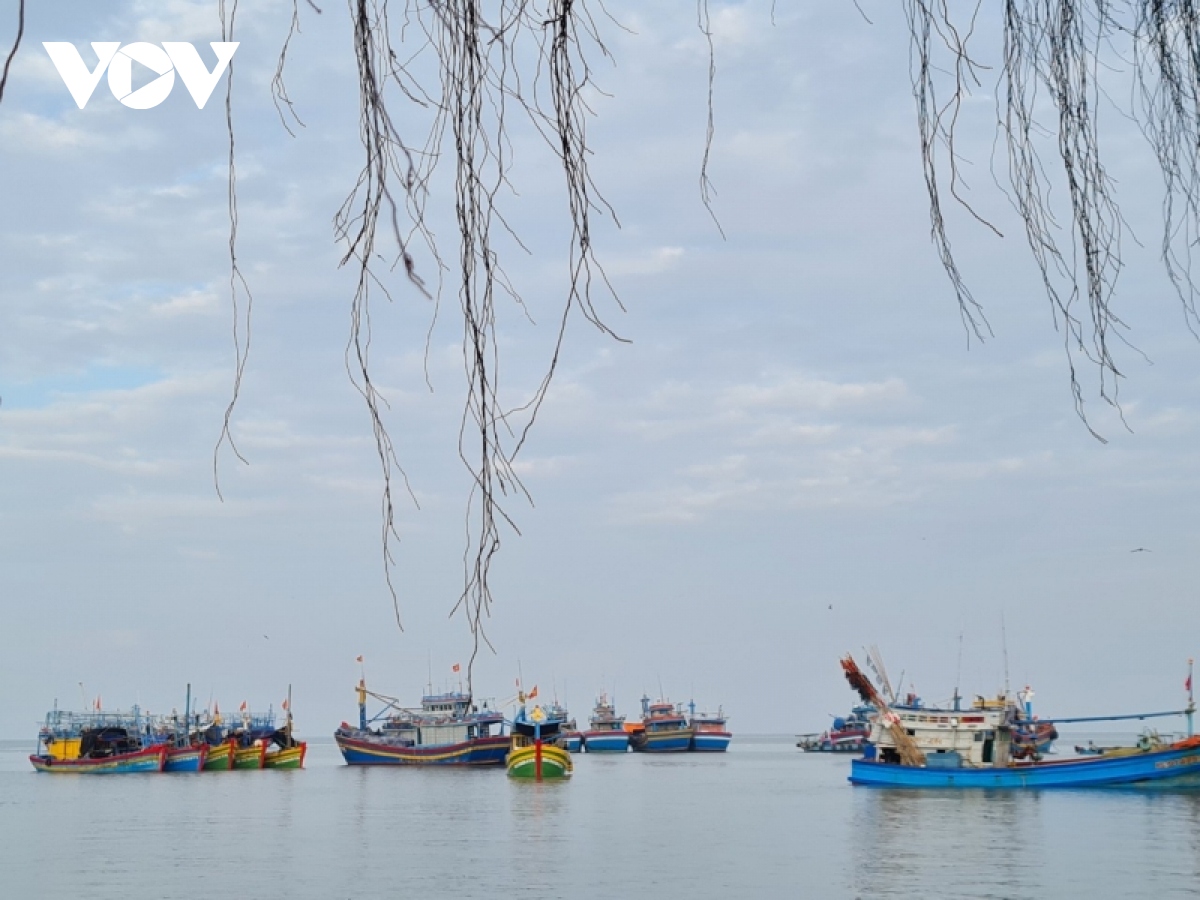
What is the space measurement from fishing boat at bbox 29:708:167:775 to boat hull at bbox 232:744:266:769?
5397 mm

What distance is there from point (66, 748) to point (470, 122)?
102536mm

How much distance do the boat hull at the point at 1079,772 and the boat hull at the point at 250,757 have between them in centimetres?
5278

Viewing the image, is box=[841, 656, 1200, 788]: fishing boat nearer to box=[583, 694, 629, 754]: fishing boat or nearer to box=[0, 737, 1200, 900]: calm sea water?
box=[0, 737, 1200, 900]: calm sea water

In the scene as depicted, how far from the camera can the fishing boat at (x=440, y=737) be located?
9006 centimetres

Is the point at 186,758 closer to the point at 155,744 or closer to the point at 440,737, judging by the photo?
the point at 155,744

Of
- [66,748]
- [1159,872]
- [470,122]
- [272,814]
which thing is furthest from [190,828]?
[470,122]

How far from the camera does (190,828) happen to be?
54094 mm

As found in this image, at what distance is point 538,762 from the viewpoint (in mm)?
76812

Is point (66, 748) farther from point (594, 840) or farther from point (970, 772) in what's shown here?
point (970, 772)

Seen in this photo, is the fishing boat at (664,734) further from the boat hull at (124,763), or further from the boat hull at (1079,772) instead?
the boat hull at (1079,772)

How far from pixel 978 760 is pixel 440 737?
44.8 metres

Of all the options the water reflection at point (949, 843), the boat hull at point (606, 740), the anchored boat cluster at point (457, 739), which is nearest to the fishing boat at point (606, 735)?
the boat hull at point (606, 740)

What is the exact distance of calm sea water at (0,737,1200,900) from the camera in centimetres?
3459

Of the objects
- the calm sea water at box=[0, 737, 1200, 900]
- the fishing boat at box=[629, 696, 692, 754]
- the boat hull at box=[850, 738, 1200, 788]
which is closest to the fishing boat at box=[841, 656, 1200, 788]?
the boat hull at box=[850, 738, 1200, 788]
